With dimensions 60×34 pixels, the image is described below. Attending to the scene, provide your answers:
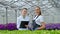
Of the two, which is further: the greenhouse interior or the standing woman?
the greenhouse interior

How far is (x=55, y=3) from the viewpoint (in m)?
18.5

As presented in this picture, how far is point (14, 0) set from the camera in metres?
18.3

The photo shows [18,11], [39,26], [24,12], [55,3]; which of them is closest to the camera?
[39,26]

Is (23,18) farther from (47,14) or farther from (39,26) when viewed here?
(47,14)

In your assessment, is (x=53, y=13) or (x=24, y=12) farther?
(x=53, y=13)

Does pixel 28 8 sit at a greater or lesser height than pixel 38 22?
greater

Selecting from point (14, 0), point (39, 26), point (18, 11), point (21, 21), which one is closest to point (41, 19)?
point (39, 26)

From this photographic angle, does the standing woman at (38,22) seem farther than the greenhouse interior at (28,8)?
No

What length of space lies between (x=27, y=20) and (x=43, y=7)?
956 centimetres

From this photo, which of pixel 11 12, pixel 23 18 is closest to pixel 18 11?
pixel 11 12

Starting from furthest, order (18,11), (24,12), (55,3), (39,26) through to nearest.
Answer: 1. (55,3)
2. (18,11)
3. (24,12)
4. (39,26)

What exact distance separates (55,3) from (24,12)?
34.5 ft

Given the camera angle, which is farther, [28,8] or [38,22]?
[28,8]

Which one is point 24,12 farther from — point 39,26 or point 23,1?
point 23,1
